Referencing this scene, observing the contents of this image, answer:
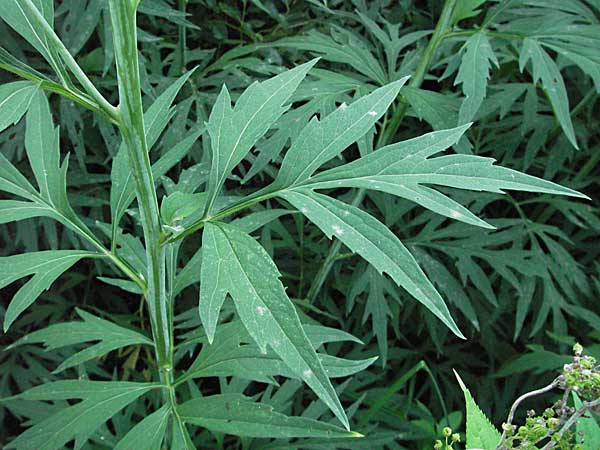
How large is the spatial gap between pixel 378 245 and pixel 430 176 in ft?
0.33

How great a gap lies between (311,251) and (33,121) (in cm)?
85

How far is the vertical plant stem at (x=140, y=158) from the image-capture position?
0.69m

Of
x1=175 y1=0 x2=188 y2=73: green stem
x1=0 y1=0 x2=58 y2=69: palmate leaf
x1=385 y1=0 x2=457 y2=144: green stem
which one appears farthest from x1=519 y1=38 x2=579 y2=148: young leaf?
x1=0 y1=0 x2=58 y2=69: palmate leaf

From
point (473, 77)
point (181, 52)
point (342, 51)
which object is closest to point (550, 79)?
point (473, 77)

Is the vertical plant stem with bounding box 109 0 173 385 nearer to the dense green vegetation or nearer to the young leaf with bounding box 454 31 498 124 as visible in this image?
the dense green vegetation

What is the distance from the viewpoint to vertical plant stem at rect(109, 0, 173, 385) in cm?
69

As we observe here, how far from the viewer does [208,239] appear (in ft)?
2.49

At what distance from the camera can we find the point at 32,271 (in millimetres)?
879

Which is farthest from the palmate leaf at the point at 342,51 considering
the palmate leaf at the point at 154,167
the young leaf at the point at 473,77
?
the palmate leaf at the point at 154,167

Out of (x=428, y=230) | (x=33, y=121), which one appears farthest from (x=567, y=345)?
(x=33, y=121)

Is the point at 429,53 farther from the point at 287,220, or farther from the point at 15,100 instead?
the point at 15,100

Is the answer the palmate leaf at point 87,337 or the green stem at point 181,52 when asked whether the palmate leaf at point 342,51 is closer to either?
the green stem at point 181,52

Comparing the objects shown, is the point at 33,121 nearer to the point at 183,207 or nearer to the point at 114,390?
the point at 183,207

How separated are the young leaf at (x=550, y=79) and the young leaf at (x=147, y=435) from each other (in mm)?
845
